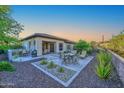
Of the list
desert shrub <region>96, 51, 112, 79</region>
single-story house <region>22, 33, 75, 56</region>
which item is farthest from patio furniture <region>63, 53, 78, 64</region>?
desert shrub <region>96, 51, 112, 79</region>

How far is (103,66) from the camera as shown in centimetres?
595

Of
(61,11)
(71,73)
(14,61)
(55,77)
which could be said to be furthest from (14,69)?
(61,11)

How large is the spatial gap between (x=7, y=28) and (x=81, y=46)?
7.13ft

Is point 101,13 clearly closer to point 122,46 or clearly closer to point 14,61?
point 122,46

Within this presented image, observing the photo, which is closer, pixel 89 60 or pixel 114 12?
pixel 114 12

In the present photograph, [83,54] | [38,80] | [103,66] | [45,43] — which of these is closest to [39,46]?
[45,43]

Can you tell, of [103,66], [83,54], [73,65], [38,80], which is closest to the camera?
[38,80]

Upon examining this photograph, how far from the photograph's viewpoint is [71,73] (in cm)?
620

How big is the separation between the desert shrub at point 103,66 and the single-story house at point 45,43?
0.96 metres

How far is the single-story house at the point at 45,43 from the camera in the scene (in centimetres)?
591

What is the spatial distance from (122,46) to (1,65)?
3962 mm

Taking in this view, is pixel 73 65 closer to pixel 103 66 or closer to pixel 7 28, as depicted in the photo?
pixel 103 66

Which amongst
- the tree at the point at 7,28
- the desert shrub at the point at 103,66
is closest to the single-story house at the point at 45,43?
the tree at the point at 7,28
